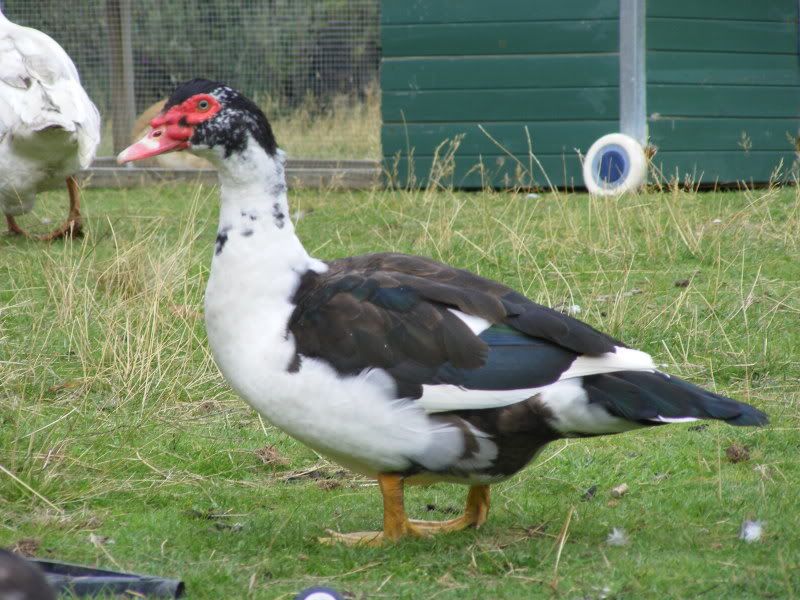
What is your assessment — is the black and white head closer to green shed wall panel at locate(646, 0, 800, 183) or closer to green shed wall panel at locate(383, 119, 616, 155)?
green shed wall panel at locate(383, 119, 616, 155)

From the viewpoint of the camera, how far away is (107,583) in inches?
115

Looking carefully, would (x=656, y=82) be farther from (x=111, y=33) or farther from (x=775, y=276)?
(x=111, y=33)

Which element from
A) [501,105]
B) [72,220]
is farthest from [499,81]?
[72,220]

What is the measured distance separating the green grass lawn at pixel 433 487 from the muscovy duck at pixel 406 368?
31 centimetres

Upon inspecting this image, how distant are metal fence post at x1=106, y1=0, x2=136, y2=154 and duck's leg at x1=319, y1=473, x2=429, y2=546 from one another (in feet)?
28.0

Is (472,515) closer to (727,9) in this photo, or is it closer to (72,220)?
(72,220)

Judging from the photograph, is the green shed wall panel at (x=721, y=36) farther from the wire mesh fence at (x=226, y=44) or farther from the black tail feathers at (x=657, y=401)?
the black tail feathers at (x=657, y=401)

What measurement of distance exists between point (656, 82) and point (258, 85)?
Result: 452cm

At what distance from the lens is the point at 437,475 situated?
11.1ft

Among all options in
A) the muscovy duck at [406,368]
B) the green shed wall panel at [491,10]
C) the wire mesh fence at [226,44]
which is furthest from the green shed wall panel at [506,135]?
the muscovy duck at [406,368]

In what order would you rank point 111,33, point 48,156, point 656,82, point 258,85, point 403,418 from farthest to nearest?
1. point 258,85
2. point 111,33
3. point 656,82
4. point 48,156
5. point 403,418

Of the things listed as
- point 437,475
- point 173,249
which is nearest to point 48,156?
point 173,249

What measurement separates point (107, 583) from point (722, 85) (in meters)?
8.41

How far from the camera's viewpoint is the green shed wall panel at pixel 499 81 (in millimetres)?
9938
